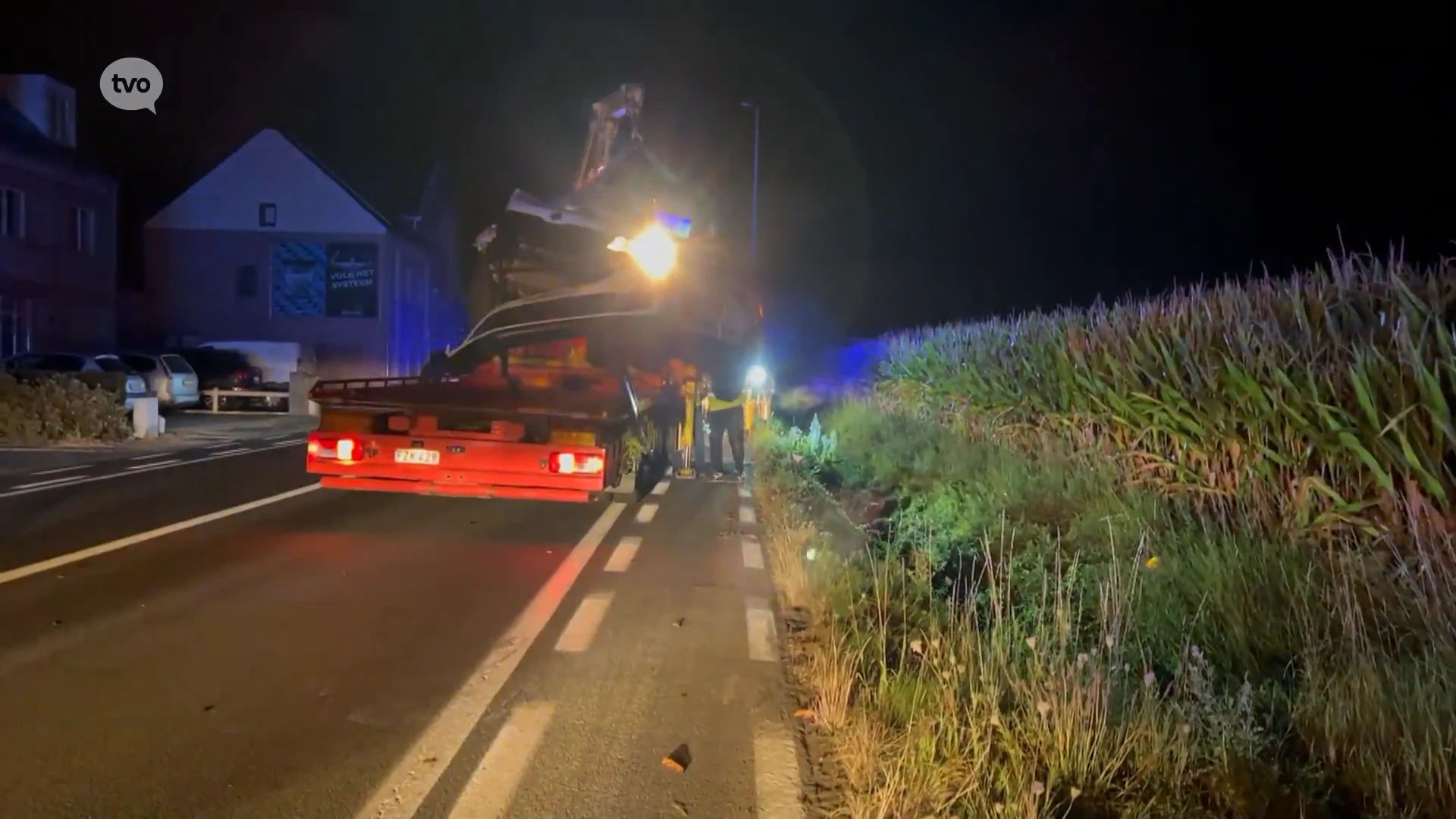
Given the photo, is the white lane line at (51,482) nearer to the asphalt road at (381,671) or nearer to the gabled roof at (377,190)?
the asphalt road at (381,671)

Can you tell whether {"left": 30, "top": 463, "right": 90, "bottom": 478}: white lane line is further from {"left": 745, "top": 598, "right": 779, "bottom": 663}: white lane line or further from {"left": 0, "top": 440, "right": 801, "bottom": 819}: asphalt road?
{"left": 745, "top": 598, "right": 779, "bottom": 663}: white lane line

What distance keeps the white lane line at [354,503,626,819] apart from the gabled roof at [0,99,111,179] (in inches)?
1022

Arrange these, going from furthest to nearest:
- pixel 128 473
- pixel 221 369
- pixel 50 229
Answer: pixel 221 369
pixel 50 229
pixel 128 473

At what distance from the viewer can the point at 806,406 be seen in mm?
28172

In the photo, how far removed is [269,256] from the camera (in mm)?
38125

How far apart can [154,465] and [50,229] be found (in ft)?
57.5

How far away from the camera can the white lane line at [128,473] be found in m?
12.0

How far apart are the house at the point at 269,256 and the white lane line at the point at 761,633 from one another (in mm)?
32848

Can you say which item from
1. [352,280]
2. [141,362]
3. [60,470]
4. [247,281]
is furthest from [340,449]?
[247,281]

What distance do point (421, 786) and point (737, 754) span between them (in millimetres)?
1282

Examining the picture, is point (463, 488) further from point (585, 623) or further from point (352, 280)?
point (352, 280)

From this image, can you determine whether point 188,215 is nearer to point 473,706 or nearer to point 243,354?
point 243,354

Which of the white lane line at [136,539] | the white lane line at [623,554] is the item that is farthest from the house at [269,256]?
the white lane line at [623,554]

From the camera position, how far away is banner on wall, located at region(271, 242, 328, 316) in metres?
38.2
